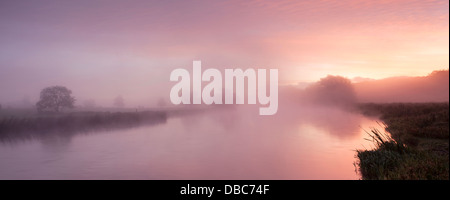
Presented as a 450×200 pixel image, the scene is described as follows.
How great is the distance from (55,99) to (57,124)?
1731cm

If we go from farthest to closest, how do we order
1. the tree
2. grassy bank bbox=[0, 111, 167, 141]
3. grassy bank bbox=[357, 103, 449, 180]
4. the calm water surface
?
the tree < grassy bank bbox=[0, 111, 167, 141] < the calm water surface < grassy bank bbox=[357, 103, 449, 180]

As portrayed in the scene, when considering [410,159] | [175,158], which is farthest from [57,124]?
[410,159]

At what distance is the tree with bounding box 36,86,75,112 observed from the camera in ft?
195

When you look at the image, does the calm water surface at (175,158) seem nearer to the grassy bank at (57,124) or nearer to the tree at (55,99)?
the grassy bank at (57,124)

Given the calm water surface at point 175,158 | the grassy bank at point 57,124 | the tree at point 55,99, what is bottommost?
Answer: the calm water surface at point 175,158

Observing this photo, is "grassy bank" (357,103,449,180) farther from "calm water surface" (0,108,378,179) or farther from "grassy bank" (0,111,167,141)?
"grassy bank" (0,111,167,141)

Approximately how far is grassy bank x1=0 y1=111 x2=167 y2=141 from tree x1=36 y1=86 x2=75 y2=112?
1105 centimetres

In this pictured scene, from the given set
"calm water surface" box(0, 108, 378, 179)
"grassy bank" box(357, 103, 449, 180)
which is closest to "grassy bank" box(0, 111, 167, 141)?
"calm water surface" box(0, 108, 378, 179)

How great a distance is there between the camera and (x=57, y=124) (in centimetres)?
4650

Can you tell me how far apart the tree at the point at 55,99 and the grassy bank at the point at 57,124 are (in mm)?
11045

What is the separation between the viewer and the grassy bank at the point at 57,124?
40781 millimetres

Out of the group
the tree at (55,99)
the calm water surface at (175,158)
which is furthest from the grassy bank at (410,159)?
the tree at (55,99)

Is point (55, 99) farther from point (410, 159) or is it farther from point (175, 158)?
point (410, 159)

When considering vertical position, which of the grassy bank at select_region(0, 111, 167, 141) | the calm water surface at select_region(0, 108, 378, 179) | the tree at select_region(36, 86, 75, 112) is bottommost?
the calm water surface at select_region(0, 108, 378, 179)
